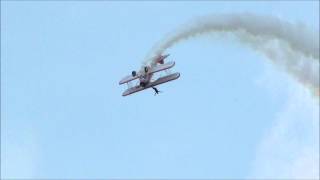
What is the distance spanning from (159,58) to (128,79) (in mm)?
6812

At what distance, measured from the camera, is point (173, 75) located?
454 ft

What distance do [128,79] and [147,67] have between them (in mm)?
4529

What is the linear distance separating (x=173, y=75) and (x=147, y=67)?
2.83 meters

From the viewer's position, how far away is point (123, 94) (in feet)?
468

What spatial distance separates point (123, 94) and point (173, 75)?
6.81m

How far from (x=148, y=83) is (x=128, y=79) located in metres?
3.80

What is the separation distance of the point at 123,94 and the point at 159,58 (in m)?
7.31

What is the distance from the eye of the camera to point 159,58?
137m

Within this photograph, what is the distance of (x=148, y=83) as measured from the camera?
139875 millimetres

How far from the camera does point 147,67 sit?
139125 mm

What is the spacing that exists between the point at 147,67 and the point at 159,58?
2306 millimetres

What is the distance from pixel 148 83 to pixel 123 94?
12.7 feet
